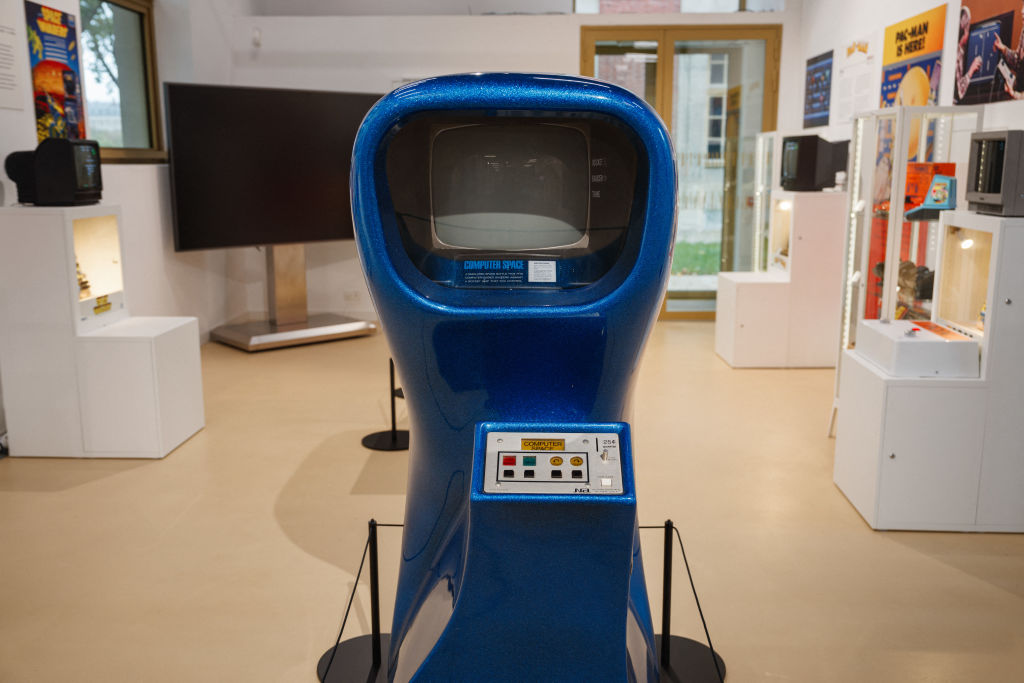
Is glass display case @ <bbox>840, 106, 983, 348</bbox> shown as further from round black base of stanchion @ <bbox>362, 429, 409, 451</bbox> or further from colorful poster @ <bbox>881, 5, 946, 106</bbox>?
round black base of stanchion @ <bbox>362, 429, 409, 451</bbox>

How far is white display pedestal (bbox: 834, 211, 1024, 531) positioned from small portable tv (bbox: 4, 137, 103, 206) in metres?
3.35

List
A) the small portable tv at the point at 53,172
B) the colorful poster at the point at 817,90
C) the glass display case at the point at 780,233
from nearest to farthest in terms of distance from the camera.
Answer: the small portable tv at the point at 53,172, the glass display case at the point at 780,233, the colorful poster at the point at 817,90

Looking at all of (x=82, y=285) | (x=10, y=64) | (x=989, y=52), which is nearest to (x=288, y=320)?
(x=82, y=285)

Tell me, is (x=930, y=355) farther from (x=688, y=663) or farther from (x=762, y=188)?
(x=762, y=188)

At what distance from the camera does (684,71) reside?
282 inches

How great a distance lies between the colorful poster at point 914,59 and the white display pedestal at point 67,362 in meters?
3.94

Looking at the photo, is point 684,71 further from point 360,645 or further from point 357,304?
point 360,645

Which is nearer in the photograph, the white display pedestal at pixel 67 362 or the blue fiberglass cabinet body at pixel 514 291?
the blue fiberglass cabinet body at pixel 514 291

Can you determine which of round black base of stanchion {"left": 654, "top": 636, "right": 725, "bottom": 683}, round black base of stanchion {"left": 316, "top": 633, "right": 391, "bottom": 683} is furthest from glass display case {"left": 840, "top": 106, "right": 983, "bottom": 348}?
round black base of stanchion {"left": 316, "top": 633, "right": 391, "bottom": 683}

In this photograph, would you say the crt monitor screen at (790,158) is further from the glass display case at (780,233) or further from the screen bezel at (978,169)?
the screen bezel at (978,169)

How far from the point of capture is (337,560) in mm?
3061

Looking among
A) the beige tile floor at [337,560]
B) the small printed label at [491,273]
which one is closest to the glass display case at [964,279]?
the beige tile floor at [337,560]

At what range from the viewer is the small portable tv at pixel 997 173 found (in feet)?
9.70

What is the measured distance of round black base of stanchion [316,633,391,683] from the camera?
7.52ft
